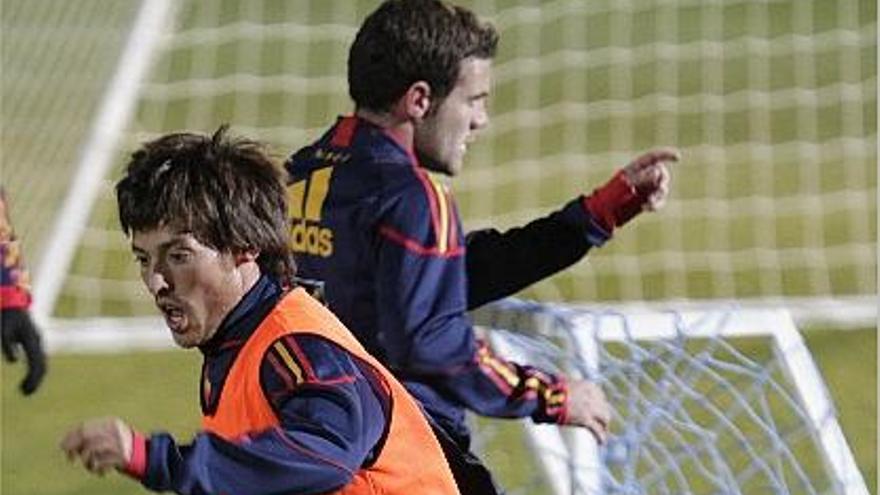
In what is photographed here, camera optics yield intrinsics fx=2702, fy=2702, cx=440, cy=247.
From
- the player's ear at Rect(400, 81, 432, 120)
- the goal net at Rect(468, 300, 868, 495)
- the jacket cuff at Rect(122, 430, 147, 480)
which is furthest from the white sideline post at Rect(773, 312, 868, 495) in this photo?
the jacket cuff at Rect(122, 430, 147, 480)

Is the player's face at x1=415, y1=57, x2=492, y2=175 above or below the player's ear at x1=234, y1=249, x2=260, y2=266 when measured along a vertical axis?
above

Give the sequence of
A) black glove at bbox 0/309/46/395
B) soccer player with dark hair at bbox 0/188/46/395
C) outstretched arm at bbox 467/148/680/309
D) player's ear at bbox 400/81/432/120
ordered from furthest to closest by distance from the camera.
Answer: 1. black glove at bbox 0/309/46/395
2. soccer player with dark hair at bbox 0/188/46/395
3. outstretched arm at bbox 467/148/680/309
4. player's ear at bbox 400/81/432/120

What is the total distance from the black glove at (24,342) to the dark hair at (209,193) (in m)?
2.28

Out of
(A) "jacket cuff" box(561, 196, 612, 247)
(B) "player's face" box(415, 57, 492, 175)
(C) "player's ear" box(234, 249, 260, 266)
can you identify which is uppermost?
(B) "player's face" box(415, 57, 492, 175)

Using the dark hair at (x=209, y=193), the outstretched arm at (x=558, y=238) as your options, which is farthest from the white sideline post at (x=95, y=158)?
the dark hair at (x=209, y=193)

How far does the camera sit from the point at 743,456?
22.9 feet

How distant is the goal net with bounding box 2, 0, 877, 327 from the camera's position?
10.1m

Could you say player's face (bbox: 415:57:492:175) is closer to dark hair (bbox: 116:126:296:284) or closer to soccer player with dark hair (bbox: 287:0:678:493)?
soccer player with dark hair (bbox: 287:0:678:493)

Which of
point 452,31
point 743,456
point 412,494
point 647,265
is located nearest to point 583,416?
point 452,31

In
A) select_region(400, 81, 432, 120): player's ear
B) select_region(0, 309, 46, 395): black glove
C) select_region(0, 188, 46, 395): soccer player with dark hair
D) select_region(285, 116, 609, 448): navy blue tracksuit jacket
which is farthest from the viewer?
select_region(0, 309, 46, 395): black glove

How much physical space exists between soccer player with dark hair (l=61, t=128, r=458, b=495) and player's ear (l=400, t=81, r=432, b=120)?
1.26 metres

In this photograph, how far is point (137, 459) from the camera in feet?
12.3

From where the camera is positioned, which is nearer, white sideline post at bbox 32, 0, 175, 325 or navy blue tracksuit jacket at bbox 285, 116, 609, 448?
navy blue tracksuit jacket at bbox 285, 116, 609, 448

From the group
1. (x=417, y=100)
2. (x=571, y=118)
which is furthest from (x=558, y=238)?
(x=571, y=118)
